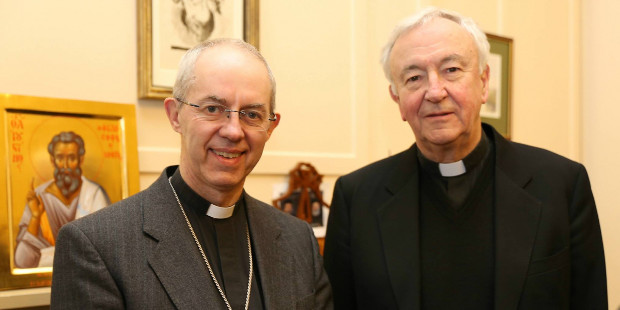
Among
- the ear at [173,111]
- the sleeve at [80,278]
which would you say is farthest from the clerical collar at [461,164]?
the sleeve at [80,278]

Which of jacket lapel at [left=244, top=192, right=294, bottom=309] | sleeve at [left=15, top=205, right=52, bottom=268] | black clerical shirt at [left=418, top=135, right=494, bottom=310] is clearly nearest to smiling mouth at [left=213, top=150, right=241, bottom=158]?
jacket lapel at [left=244, top=192, right=294, bottom=309]

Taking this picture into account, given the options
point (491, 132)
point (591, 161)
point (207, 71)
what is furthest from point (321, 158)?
point (591, 161)

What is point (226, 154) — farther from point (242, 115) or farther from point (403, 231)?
point (403, 231)

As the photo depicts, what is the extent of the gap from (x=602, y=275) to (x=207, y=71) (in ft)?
5.07

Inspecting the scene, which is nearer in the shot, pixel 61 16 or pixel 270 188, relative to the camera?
pixel 61 16

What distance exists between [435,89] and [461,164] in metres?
0.34

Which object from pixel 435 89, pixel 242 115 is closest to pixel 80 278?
pixel 242 115

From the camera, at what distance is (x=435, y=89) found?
2.28 metres

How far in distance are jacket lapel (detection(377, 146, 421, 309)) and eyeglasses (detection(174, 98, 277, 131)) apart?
68cm

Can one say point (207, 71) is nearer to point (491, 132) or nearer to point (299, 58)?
point (491, 132)

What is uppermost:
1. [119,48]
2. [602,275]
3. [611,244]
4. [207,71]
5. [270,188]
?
[119,48]

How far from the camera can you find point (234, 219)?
2170 mm

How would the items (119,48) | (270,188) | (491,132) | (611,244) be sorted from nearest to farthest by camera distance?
(491,132) → (119,48) → (270,188) → (611,244)

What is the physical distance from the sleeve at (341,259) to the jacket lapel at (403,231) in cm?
16
